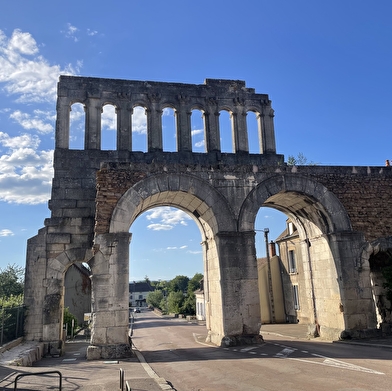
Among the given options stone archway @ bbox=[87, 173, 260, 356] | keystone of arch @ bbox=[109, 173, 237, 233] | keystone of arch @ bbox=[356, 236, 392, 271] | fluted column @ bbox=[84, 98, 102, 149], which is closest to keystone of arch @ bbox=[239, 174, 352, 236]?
keystone of arch @ bbox=[356, 236, 392, 271]

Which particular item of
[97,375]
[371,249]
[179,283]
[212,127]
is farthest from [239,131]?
[179,283]

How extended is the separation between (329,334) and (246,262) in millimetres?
4397

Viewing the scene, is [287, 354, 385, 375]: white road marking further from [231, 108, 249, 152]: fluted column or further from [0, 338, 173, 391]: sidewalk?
[231, 108, 249, 152]: fluted column

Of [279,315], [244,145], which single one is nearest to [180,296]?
[279,315]

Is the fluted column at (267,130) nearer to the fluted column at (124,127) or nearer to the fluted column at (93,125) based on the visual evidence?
the fluted column at (124,127)

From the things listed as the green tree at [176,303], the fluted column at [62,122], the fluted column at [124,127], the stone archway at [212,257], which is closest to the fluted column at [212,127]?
the fluted column at [124,127]

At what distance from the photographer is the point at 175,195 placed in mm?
14656

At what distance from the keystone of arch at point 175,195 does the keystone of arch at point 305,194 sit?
1.10 meters

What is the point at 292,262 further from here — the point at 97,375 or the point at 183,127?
the point at 97,375

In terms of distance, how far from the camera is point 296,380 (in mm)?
7527

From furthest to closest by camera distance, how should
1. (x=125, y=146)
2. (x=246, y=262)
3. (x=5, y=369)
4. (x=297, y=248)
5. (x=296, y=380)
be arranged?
(x=297, y=248) → (x=125, y=146) → (x=246, y=262) → (x=5, y=369) → (x=296, y=380)

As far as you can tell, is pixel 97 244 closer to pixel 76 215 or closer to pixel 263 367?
pixel 76 215

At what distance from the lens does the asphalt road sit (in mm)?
7211

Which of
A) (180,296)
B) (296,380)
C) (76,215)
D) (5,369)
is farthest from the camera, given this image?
(180,296)
